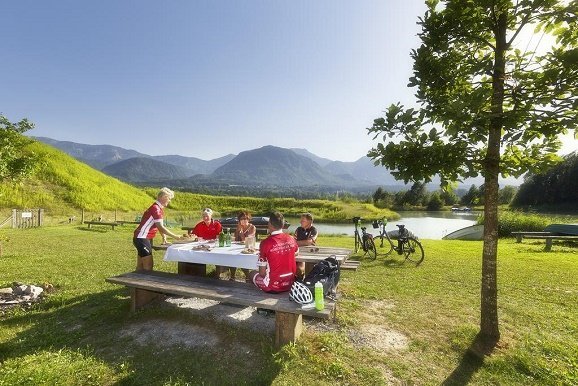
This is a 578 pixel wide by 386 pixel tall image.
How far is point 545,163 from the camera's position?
562 centimetres

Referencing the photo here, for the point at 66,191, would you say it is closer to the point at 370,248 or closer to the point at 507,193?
the point at 370,248

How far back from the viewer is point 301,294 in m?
5.04

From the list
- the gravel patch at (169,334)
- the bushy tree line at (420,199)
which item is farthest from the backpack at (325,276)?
the bushy tree line at (420,199)

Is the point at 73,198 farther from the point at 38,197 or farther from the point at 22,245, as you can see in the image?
the point at 22,245

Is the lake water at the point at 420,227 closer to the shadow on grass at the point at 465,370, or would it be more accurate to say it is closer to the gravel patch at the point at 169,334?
the shadow on grass at the point at 465,370

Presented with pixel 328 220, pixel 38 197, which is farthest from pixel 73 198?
pixel 328 220

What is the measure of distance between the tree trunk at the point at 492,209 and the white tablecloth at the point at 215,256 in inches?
179

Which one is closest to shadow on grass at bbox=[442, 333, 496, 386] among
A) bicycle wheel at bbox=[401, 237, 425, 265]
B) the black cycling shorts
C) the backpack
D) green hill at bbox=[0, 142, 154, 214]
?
the backpack

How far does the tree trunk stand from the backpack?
9.15ft

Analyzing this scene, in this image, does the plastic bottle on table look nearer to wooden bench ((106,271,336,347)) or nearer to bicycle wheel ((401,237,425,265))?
wooden bench ((106,271,336,347))

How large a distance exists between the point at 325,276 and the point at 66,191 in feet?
147

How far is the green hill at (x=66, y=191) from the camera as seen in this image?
35.4 meters

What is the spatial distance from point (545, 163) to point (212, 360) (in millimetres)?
6757

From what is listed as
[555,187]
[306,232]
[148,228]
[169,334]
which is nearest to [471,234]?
[306,232]
